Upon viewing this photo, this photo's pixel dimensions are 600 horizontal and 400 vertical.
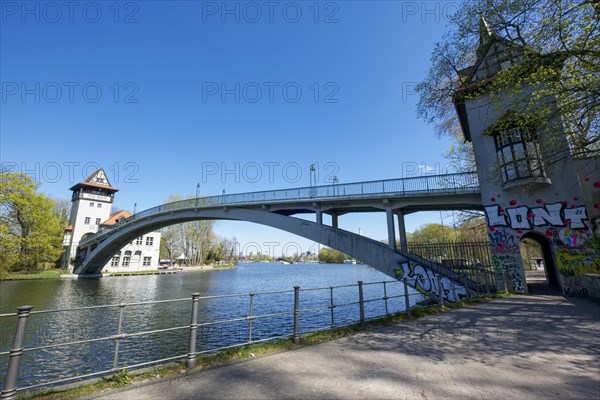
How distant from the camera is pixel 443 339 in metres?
5.51

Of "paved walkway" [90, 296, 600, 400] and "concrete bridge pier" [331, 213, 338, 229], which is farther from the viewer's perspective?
"concrete bridge pier" [331, 213, 338, 229]

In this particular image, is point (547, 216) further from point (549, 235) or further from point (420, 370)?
point (420, 370)

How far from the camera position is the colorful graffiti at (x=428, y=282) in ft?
46.9

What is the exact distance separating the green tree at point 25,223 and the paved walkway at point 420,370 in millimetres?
41209

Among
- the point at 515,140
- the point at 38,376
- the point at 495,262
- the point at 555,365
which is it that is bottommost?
the point at 38,376

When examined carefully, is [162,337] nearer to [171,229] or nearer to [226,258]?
[171,229]

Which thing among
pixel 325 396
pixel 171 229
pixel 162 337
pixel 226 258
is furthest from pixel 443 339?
pixel 226 258

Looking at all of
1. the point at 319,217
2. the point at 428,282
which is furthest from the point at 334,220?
the point at 428,282

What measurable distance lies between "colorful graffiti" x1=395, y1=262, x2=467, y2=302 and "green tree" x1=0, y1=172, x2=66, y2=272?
41176 millimetres

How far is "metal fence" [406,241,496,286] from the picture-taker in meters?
14.0

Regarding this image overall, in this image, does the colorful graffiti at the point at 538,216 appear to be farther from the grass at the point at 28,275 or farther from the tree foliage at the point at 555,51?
the grass at the point at 28,275

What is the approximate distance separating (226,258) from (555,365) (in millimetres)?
95361

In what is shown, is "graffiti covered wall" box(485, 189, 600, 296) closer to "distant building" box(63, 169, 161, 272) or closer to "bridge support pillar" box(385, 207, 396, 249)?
"bridge support pillar" box(385, 207, 396, 249)

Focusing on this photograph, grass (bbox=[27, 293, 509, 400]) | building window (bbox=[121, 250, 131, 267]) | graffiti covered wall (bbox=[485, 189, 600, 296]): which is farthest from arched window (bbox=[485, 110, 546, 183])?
building window (bbox=[121, 250, 131, 267])
